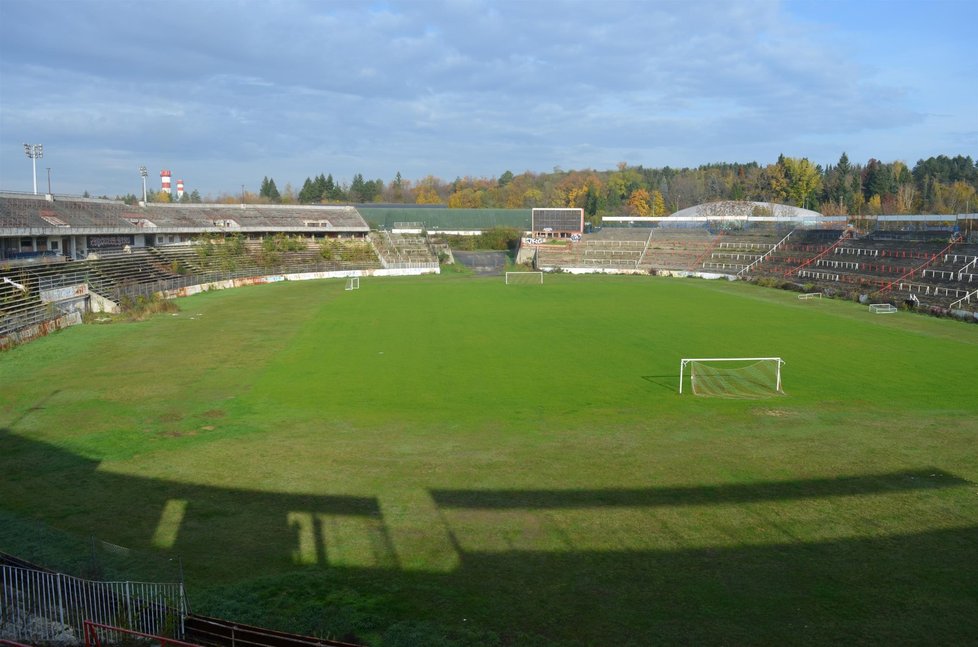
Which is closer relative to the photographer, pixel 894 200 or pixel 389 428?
pixel 389 428

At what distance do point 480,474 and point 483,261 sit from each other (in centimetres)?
6667

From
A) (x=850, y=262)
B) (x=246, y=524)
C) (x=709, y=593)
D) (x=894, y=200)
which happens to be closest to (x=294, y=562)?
(x=246, y=524)

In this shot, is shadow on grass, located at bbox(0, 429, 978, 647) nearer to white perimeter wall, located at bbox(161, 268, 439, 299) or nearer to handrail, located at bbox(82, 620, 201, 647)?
handrail, located at bbox(82, 620, 201, 647)

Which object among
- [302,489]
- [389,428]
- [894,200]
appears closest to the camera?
[302,489]

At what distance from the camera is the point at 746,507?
11.8 meters

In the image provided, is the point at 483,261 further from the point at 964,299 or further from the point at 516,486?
the point at 516,486

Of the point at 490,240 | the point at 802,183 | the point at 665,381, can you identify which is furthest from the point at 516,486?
the point at 802,183

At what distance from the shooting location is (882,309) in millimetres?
38156

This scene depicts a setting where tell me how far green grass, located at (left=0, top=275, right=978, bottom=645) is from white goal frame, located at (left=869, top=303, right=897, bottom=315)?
36.9 feet

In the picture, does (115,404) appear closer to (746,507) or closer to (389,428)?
(389,428)

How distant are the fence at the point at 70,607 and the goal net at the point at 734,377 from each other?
48.5 ft

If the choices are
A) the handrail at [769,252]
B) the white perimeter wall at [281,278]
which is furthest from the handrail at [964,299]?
the white perimeter wall at [281,278]

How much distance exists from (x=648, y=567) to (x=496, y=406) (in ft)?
29.7

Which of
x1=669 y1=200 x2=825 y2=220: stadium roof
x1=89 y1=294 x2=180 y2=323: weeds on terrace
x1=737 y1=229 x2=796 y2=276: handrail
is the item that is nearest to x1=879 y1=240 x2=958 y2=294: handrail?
x1=737 y1=229 x2=796 y2=276: handrail
